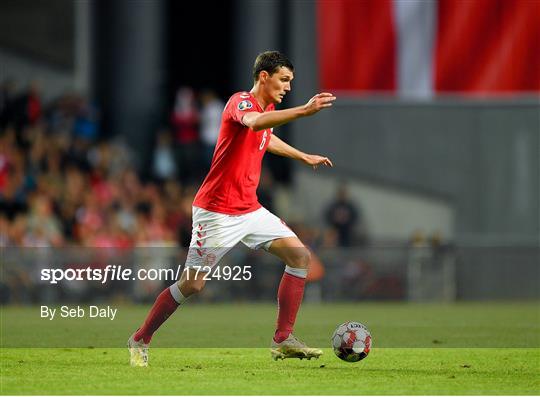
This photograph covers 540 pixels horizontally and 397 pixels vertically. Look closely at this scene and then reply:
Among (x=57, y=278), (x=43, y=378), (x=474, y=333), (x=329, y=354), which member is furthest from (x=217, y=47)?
(x=43, y=378)

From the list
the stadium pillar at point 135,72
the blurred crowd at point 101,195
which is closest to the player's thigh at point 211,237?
the blurred crowd at point 101,195

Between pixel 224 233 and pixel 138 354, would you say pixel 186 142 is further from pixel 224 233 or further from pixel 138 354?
pixel 138 354

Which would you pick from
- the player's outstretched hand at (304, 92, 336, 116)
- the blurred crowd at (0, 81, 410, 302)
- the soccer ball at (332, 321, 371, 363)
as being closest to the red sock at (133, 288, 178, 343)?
the soccer ball at (332, 321, 371, 363)

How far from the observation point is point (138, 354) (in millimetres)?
10141

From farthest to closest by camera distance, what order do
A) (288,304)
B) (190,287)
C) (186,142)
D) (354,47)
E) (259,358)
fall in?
(186,142), (354,47), (259,358), (288,304), (190,287)

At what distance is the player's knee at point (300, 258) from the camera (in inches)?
412

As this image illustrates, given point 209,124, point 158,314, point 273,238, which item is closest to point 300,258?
point 273,238

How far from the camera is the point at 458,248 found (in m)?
21.8

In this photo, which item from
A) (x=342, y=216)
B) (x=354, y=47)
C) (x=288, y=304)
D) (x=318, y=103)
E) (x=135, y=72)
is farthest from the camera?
(x=135, y=72)

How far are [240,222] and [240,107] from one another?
98 centimetres

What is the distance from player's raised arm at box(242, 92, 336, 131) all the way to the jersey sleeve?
0.14m

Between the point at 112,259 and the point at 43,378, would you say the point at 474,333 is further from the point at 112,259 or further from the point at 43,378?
the point at 112,259

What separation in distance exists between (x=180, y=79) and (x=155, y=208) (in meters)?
9.69

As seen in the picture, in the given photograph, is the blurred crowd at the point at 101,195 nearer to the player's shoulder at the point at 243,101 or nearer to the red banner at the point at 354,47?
the red banner at the point at 354,47
